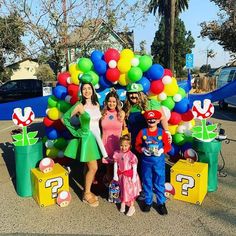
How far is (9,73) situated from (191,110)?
3715 cm

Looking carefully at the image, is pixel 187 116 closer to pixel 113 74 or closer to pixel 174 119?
pixel 174 119

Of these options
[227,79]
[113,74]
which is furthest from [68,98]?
[227,79]

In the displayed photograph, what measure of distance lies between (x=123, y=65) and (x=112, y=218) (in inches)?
97.5

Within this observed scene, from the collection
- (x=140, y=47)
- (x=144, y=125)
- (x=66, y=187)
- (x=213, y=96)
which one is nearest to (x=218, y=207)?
(x=144, y=125)

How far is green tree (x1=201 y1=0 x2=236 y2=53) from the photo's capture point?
25.1 m

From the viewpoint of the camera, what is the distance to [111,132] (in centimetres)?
465

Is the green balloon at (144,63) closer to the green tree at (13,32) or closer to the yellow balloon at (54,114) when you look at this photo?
the yellow balloon at (54,114)

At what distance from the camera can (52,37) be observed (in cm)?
1167

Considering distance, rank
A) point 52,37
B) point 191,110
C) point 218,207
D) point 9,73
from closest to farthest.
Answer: point 218,207
point 191,110
point 52,37
point 9,73

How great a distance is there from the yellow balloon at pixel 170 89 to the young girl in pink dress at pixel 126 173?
62.5 inches

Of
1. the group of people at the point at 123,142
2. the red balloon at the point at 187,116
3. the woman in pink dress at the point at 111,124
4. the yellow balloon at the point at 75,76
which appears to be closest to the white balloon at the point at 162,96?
the red balloon at the point at 187,116

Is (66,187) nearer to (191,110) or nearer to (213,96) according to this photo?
(191,110)

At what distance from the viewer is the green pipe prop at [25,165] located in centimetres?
494

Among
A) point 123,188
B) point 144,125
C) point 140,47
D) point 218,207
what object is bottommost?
point 218,207
